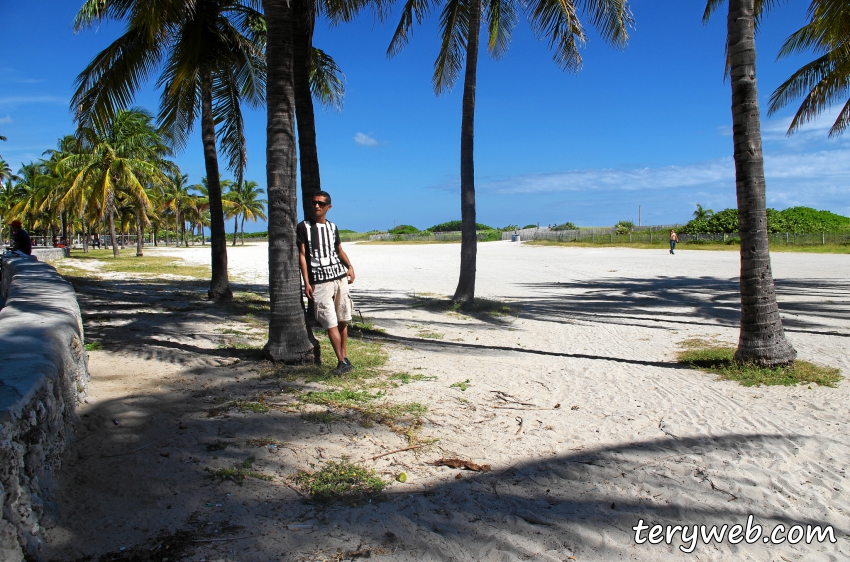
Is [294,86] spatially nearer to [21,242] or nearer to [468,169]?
[468,169]

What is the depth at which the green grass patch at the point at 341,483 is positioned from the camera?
309 cm

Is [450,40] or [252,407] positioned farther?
[450,40]

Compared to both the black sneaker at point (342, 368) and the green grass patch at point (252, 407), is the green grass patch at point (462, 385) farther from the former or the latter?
the green grass patch at point (252, 407)

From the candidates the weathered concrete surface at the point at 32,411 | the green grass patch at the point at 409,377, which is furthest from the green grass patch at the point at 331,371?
the weathered concrete surface at the point at 32,411

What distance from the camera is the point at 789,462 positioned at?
369cm

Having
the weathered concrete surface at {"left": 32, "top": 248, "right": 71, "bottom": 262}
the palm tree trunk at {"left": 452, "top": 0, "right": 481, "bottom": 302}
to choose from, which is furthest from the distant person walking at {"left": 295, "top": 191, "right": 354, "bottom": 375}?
the weathered concrete surface at {"left": 32, "top": 248, "right": 71, "bottom": 262}

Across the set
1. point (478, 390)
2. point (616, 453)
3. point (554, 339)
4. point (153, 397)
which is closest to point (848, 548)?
point (616, 453)

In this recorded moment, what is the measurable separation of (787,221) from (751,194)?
4765 centimetres

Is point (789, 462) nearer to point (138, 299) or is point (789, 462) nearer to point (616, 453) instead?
point (616, 453)

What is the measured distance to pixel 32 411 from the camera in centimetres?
244

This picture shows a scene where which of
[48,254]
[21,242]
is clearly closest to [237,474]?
[21,242]

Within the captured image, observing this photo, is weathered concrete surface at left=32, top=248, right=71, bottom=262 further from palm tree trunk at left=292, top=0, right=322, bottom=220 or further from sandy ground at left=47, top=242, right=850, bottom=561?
sandy ground at left=47, top=242, right=850, bottom=561

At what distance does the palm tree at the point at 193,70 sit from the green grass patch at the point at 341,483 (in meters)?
6.06

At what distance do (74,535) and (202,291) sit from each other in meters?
12.0
